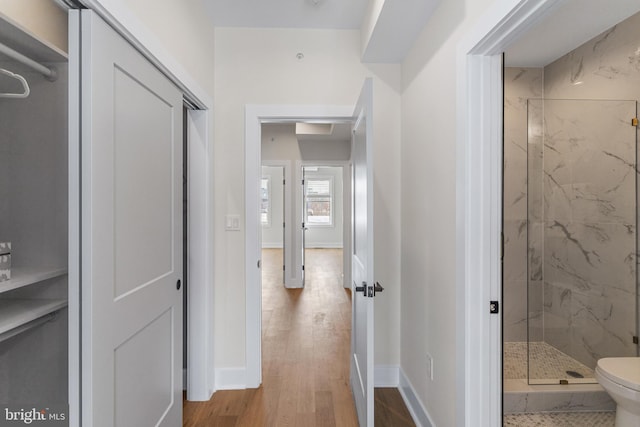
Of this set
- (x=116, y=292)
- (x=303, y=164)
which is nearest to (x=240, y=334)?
(x=116, y=292)

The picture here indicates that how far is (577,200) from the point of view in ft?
8.63

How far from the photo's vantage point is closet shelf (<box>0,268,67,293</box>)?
1020mm

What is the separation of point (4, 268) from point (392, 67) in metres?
2.41

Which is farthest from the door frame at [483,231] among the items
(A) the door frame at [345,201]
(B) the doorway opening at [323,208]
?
(B) the doorway opening at [323,208]

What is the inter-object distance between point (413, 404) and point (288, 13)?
269 centimetres

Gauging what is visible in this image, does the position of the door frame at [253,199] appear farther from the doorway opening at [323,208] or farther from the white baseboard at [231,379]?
the doorway opening at [323,208]

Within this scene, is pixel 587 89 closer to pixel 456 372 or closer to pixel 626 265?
pixel 626 265

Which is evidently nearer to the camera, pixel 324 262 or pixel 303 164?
pixel 303 164

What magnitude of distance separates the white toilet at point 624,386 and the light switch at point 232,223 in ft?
7.69

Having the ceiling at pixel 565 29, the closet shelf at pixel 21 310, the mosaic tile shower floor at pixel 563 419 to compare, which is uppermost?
the ceiling at pixel 565 29

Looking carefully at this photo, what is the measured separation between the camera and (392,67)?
2445 mm

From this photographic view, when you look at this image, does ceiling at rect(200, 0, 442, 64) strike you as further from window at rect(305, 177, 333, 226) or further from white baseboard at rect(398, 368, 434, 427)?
window at rect(305, 177, 333, 226)

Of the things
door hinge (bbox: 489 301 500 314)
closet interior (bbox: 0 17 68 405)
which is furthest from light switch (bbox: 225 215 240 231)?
door hinge (bbox: 489 301 500 314)

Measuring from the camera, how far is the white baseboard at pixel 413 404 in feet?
6.30
